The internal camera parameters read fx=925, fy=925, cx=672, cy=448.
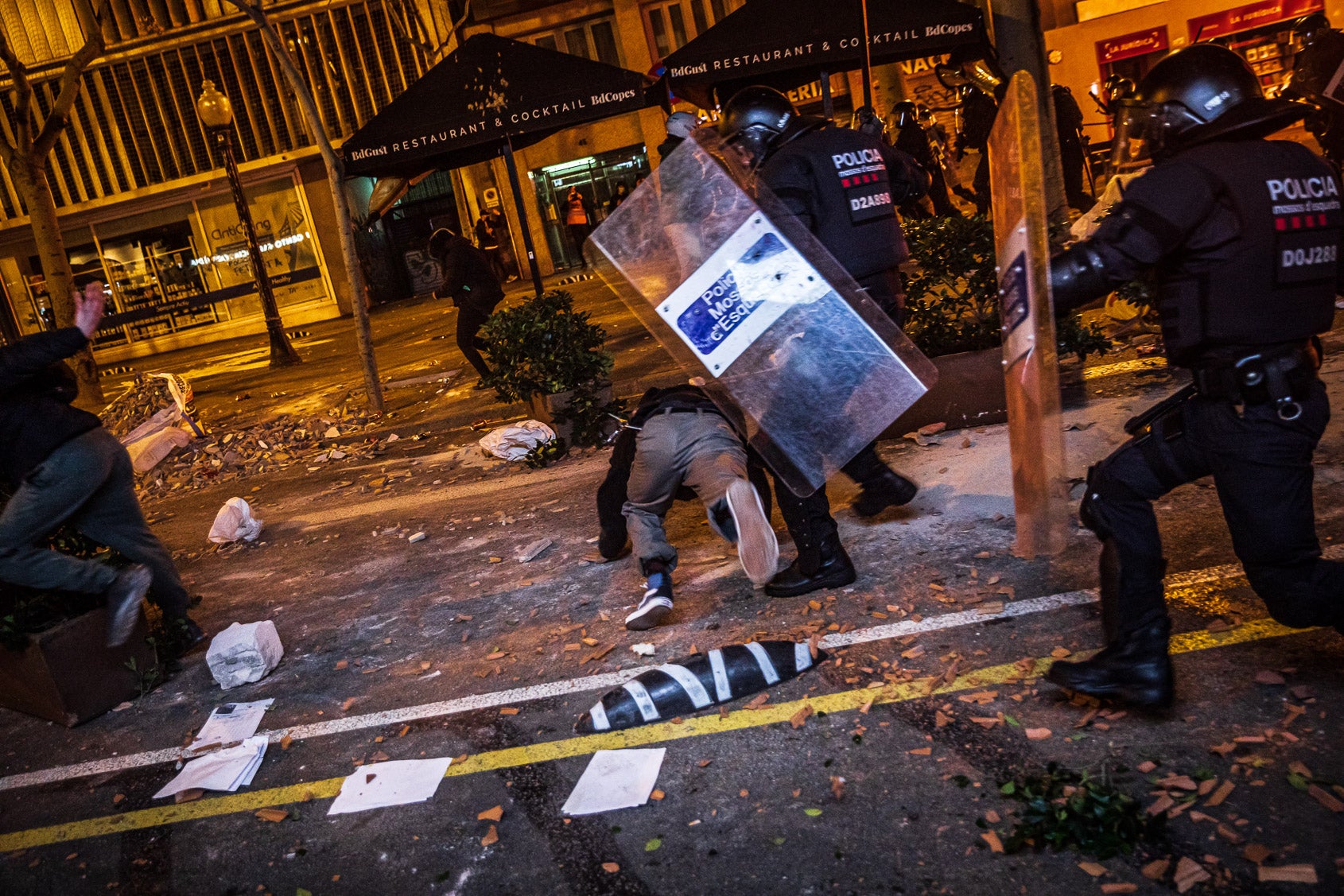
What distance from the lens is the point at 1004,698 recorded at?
3.12m

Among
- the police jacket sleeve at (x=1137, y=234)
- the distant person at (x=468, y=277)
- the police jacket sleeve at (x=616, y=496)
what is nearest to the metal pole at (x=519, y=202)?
the distant person at (x=468, y=277)

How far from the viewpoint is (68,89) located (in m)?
13.7

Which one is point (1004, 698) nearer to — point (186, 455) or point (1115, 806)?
point (1115, 806)

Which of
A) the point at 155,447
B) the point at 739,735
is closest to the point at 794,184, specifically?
the point at 739,735

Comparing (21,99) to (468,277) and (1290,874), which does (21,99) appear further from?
(1290,874)

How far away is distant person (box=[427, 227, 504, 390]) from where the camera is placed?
10.4 m

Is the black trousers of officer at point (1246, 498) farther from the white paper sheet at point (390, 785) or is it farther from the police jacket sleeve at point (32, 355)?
the police jacket sleeve at point (32, 355)

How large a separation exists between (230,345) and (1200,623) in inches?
904

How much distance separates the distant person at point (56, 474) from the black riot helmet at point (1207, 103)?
14.7ft

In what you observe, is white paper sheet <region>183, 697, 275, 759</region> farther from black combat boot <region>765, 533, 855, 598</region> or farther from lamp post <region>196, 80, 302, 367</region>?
lamp post <region>196, 80, 302, 367</region>

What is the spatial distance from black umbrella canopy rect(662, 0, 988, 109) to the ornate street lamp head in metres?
10.0

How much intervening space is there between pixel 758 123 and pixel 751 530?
1763 millimetres

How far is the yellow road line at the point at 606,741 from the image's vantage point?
323cm

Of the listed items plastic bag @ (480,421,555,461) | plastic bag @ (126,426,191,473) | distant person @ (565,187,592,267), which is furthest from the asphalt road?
distant person @ (565,187,592,267)
